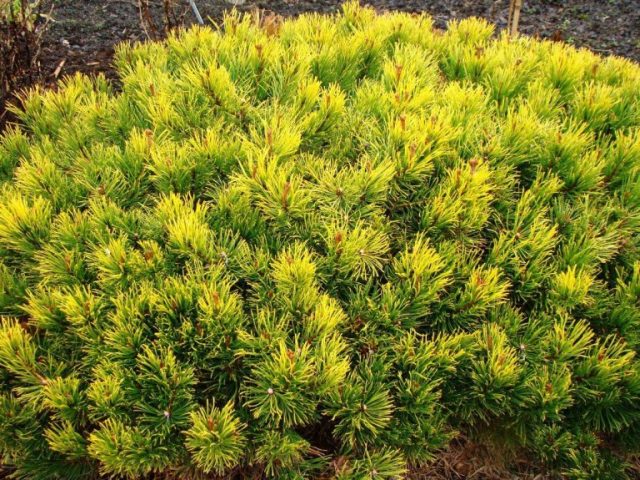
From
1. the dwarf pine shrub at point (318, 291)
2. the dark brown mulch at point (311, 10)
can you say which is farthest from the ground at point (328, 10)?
the dwarf pine shrub at point (318, 291)

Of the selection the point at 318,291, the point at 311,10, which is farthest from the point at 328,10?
the point at 318,291

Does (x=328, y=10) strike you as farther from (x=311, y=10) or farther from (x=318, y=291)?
(x=318, y=291)

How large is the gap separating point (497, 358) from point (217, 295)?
0.82 metres

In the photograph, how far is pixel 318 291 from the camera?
1.78 m

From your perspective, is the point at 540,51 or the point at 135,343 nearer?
the point at 135,343

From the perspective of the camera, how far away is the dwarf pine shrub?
1.62 metres

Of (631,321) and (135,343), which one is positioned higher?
(135,343)

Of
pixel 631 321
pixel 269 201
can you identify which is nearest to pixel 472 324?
pixel 631 321

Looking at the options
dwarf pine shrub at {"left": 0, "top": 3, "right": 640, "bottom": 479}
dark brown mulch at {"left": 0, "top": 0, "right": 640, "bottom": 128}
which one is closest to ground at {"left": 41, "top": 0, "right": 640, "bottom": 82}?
dark brown mulch at {"left": 0, "top": 0, "right": 640, "bottom": 128}

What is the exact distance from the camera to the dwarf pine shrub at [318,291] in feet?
5.31

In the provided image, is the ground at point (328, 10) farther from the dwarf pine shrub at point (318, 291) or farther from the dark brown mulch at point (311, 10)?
the dwarf pine shrub at point (318, 291)

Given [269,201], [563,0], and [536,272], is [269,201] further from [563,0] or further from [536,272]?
[563,0]

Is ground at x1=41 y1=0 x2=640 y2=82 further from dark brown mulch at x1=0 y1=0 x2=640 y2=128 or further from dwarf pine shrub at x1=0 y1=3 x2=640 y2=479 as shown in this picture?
dwarf pine shrub at x1=0 y1=3 x2=640 y2=479

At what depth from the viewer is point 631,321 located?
186 cm
